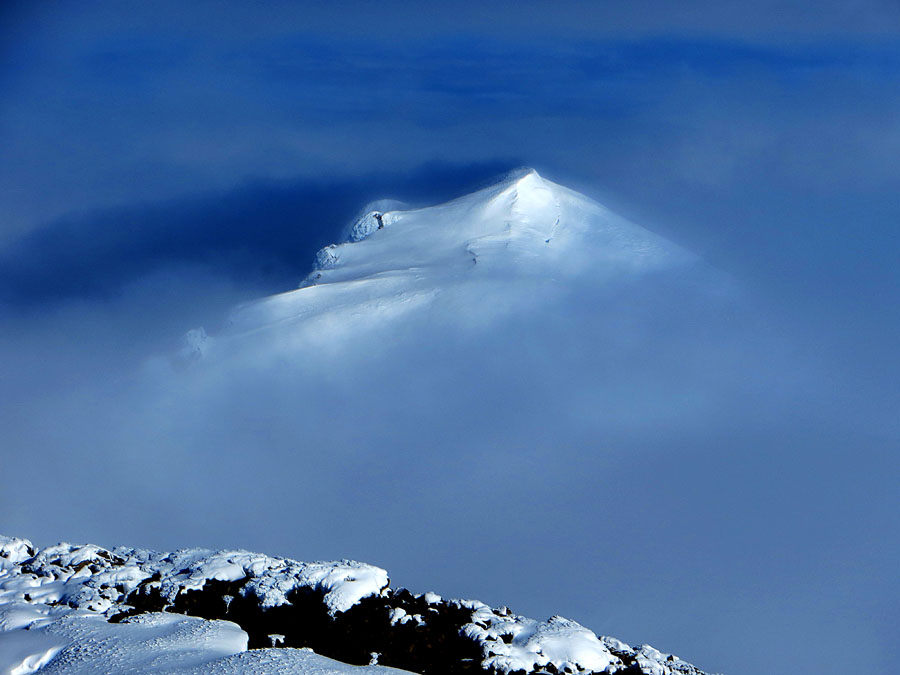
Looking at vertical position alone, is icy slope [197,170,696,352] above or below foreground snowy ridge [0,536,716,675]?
above

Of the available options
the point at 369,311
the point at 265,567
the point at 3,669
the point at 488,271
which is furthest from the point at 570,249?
the point at 3,669

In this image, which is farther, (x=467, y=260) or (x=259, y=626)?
(x=467, y=260)

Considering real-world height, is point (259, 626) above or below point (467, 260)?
below

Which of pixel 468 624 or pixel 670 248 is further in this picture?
pixel 670 248

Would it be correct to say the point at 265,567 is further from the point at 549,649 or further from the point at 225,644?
the point at 549,649

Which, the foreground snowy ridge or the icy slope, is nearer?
the foreground snowy ridge
